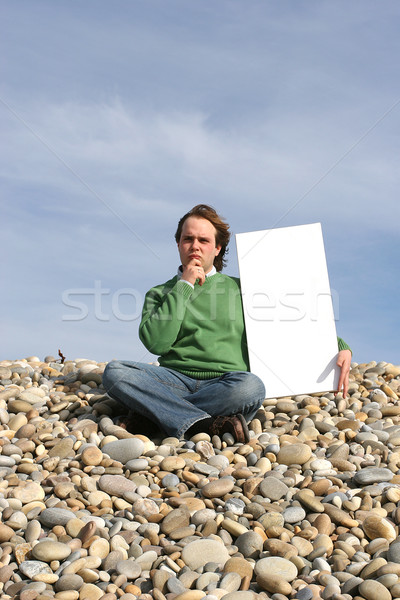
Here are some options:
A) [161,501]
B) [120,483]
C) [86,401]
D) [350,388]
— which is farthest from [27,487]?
[350,388]

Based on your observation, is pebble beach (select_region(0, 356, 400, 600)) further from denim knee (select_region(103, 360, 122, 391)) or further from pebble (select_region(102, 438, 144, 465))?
denim knee (select_region(103, 360, 122, 391))

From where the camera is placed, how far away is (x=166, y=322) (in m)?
4.55

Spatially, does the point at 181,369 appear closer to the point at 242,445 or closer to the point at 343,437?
the point at 242,445

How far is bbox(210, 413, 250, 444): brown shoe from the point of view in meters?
4.20

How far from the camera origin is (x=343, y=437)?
436 cm

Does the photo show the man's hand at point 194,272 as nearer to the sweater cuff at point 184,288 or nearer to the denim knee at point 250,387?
the sweater cuff at point 184,288

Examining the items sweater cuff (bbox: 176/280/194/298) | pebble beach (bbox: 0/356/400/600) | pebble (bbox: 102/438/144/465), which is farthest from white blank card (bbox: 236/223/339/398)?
pebble (bbox: 102/438/144/465)

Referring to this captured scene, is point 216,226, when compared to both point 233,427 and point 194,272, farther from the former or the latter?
point 233,427

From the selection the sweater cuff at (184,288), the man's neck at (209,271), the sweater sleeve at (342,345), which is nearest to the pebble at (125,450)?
the sweater cuff at (184,288)

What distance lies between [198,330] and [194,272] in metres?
0.44

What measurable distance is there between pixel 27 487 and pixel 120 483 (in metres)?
0.53

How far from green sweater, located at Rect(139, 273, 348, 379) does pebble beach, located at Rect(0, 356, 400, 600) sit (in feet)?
1.74

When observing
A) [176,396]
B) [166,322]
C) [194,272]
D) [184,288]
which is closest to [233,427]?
[176,396]

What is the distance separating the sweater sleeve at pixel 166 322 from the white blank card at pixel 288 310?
54cm
